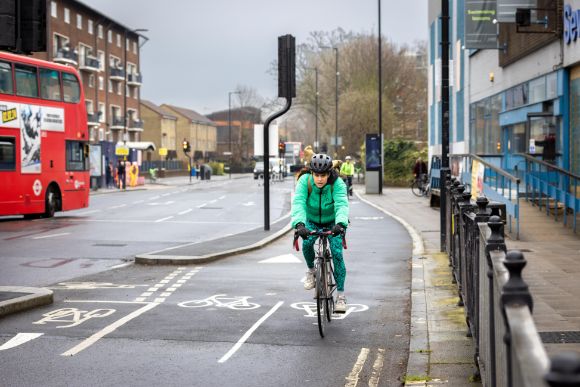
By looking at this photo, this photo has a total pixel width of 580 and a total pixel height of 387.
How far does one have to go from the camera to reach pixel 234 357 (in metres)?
7.39

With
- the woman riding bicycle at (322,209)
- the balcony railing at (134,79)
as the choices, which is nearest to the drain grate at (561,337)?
the woman riding bicycle at (322,209)

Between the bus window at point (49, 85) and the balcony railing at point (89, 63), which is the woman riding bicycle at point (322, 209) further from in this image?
the balcony railing at point (89, 63)

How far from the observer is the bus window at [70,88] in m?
27.2

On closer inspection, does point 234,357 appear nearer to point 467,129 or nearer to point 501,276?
point 501,276

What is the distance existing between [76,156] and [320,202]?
20.7 m

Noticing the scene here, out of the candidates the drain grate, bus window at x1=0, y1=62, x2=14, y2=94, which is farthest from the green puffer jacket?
bus window at x1=0, y1=62, x2=14, y2=94

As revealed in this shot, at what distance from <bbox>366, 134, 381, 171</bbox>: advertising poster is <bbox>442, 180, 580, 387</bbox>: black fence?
121 feet

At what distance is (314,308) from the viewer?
9984mm

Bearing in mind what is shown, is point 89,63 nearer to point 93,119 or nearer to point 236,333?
point 93,119

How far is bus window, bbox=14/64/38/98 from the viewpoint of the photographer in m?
24.8

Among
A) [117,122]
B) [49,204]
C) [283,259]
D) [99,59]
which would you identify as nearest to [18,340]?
[283,259]

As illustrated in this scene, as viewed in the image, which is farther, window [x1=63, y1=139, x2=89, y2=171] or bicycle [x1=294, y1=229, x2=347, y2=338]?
window [x1=63, y1=139, x2=89, y2=171]

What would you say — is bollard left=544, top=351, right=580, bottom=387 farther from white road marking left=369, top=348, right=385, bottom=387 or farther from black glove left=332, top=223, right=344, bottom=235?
black glove left=332, top=223, right=344, bottom=235

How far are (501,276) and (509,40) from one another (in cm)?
2641
